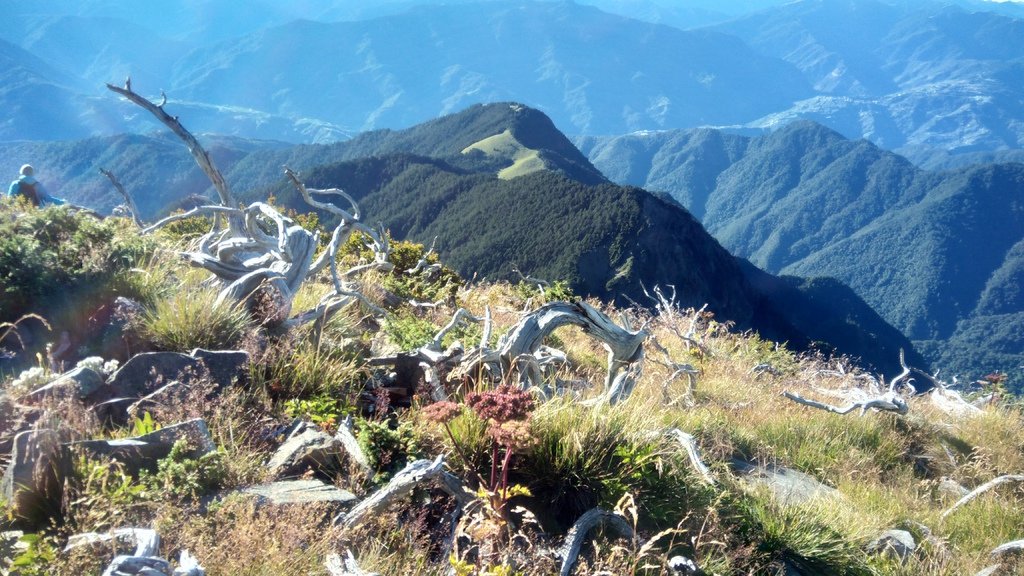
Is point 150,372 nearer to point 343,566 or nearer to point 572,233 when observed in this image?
point 343,566

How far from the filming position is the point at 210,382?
3.82m

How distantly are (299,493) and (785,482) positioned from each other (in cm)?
405

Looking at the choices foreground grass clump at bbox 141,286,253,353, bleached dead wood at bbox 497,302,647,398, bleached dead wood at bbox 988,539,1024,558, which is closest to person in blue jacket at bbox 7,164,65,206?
foreground grass clump at bbox 141,286,253,353

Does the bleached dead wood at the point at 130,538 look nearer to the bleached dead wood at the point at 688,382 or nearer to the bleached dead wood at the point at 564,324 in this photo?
the bleached dead wood at the point at 564,324

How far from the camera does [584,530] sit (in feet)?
11.1

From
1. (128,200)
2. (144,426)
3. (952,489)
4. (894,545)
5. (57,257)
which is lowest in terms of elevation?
(952,489)

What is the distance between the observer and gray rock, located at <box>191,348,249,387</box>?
157 inches

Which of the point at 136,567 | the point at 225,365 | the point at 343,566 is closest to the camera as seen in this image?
the point at 136,567

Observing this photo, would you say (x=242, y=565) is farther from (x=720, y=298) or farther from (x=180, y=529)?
(x=720, y=298)

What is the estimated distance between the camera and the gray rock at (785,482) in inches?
193

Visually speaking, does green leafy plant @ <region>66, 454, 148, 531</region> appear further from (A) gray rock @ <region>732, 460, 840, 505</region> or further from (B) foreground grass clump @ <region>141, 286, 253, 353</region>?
(A) gray rock @ <region>732, 460, 840, 505</region>

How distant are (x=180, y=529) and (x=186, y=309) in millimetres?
2038

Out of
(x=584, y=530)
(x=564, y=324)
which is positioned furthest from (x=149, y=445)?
(x=564, y=324)

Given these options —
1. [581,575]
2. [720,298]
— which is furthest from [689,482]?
[720,298]
